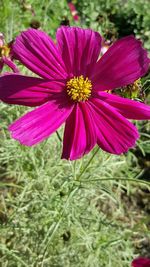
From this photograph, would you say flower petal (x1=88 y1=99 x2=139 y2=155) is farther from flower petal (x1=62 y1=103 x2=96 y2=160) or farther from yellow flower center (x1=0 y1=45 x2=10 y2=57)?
yellow flower center (x1=0 y1=45 x2=10 y2=57)

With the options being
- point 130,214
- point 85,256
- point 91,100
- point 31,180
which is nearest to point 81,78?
point 91,100

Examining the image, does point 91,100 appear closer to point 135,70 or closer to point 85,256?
point 135,70

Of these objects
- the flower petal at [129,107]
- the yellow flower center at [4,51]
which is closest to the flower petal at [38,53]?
the flower petal at [129,107]

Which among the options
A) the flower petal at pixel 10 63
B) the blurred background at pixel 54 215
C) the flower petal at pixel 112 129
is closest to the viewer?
the flower petal at pixel 112 129

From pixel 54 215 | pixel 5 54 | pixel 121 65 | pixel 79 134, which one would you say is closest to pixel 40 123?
pixel 79 134

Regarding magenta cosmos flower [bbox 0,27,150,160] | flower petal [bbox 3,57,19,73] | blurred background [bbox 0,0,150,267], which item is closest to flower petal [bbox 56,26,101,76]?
magenta cosmos flower [bbox 0,27,150,160]

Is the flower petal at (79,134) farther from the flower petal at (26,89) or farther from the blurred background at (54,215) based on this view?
the blurred background at (54,215)
